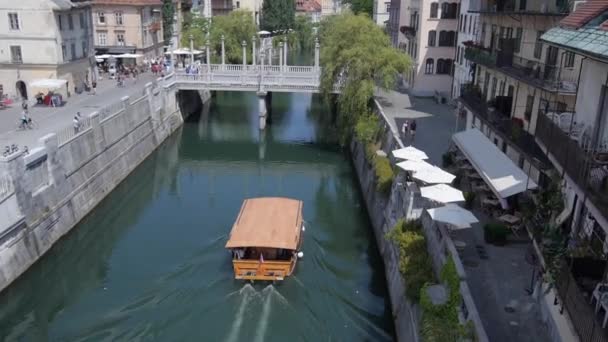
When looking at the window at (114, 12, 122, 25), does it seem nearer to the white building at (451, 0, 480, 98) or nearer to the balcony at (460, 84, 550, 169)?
the white building at (451, 0, 480, 98)

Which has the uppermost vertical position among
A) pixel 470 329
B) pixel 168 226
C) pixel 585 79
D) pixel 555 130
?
pixel 585 79

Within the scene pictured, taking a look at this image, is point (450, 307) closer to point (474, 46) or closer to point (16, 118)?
point (474, 46)

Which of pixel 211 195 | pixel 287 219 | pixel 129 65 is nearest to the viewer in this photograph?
pixel 287 219

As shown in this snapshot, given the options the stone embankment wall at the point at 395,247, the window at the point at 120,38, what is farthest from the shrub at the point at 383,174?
the window at the point at 120,38

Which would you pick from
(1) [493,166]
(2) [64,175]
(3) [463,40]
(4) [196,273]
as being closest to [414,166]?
(1) [493,166]

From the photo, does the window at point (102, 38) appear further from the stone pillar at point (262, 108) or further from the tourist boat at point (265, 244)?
the tourist boat at point (265, 244)

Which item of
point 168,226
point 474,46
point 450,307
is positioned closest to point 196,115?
point 168,226
